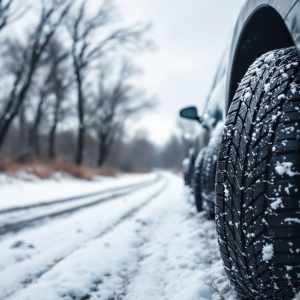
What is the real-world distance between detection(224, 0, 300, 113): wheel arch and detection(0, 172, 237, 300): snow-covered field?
1110mm

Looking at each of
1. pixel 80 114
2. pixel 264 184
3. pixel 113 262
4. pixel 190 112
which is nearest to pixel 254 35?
pixel 264 184

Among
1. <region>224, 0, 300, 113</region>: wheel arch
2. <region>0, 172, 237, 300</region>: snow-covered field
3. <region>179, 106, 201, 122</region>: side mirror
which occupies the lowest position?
<region>0, 172, 237, 300</region>: snow-covered field

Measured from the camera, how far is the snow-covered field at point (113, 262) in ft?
4.17

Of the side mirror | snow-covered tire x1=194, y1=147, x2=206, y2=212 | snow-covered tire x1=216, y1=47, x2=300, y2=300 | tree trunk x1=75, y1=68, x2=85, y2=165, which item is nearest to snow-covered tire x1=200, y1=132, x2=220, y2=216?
snow-covered tire x1=194, y1=147, x2=206, y2=212

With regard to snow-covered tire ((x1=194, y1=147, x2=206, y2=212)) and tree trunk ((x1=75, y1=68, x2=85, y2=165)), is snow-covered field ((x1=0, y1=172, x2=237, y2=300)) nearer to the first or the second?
snow-covered tire ((x1=194, y1=147, x2=206, y2=212))

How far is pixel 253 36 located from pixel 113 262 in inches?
68.5

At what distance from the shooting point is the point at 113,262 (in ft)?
5.56

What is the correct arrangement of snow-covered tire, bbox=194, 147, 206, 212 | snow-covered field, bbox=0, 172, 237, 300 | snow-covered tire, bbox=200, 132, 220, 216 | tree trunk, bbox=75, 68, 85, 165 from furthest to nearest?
1. tree trunk, bbox=75, 68, 85, 165
2. snow-covered tire, bbox=194, 147, 206, 212
3. snow-covered tire, bbox=200, 132, 220, 216
4. snow-covered field, bbox=0, 172, 237, 300

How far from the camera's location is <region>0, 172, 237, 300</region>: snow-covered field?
127 cm

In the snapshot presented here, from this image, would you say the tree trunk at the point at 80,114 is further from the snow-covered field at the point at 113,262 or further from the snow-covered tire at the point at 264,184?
the snow-covered tire at the point at 264,184

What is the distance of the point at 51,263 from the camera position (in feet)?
5.55

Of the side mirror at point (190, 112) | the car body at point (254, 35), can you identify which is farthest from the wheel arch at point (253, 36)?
the side mirror at point (190, 112)

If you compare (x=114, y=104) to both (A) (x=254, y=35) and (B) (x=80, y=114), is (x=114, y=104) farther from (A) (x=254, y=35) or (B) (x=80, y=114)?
(A) (x=254, y=35)

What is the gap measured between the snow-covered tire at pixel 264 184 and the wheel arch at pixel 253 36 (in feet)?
0.83
